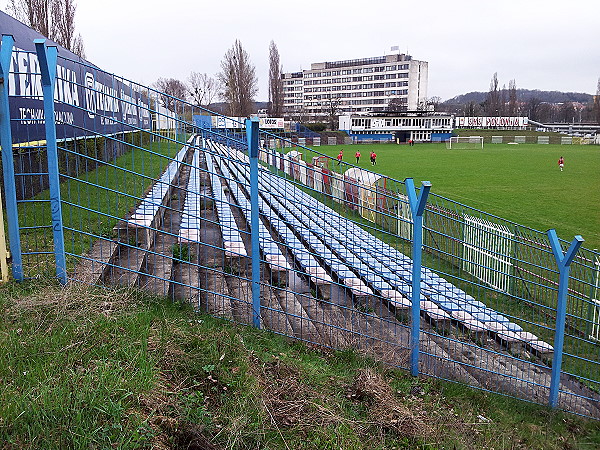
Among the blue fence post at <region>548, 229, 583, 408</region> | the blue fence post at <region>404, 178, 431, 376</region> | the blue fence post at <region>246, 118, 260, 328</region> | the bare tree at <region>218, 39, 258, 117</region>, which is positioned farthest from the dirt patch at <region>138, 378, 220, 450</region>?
the bare tree at <region>218, 39, 258, 117</region>

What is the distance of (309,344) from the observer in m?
4.80

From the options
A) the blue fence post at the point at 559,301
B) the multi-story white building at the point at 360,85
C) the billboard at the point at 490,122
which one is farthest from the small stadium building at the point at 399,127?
the blue fence post at the point at 559,301

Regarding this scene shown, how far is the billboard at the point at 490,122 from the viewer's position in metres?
109

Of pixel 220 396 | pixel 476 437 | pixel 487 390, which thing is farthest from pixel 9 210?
pixel 487 390

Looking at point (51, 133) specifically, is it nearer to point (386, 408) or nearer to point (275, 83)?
point (386, 408)

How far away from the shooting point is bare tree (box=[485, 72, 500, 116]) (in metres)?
122

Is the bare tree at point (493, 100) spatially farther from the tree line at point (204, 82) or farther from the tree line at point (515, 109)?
the tree line at point (204, 82)

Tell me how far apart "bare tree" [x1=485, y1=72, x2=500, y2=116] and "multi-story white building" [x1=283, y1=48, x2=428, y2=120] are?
607 inches

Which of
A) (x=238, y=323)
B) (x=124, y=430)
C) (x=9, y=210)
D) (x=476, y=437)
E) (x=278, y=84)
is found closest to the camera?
(x=124, y=430)

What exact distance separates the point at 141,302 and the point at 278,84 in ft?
260

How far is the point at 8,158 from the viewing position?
14.1 ft

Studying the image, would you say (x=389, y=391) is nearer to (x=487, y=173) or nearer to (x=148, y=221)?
(x=148, y=221)

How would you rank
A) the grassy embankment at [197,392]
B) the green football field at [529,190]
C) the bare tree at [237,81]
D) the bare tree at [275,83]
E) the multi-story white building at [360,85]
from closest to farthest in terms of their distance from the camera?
1. the grassy embankment at [197,392]
2. the green football field at [529,190]
3. the bare tree at [237,81]
4. the bare tree at [275,83]
5. the multi-story white building at [360,85]

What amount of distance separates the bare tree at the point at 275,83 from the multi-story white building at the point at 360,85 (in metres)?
36.7
